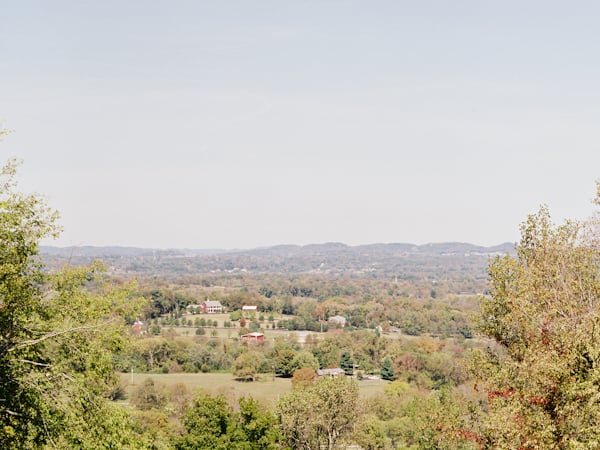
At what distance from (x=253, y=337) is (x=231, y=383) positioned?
2635 centimetres

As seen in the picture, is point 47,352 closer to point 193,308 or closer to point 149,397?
point 149,397

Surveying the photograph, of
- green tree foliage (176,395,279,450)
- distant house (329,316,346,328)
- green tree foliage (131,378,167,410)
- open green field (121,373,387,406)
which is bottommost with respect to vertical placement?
distant house (329,316,346,328)

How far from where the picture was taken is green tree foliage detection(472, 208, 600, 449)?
9.47 metres

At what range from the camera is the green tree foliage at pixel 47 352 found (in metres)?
7.71

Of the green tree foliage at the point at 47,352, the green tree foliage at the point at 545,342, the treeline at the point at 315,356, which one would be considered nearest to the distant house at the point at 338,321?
the treeline at the point at 315,356

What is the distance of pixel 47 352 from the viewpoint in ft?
29.6

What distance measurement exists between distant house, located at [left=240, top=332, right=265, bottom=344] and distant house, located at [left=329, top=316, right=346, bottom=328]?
24817 mm

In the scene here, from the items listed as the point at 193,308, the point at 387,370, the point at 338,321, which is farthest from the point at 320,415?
the point at 193,308

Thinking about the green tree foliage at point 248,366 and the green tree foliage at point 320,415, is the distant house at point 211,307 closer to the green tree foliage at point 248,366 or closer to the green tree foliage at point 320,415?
the green tree foliage at point 248,366

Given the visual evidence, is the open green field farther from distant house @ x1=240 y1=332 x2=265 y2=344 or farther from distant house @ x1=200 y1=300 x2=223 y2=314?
distant house @ x1=200 y1=300 x2=223 y2=314

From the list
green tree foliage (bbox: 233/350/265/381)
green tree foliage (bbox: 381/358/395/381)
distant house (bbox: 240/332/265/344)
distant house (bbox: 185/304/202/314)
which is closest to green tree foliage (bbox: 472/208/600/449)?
green tree foliage (bbox: 233/350/265/381)

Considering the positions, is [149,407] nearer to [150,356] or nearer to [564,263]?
[150,356]

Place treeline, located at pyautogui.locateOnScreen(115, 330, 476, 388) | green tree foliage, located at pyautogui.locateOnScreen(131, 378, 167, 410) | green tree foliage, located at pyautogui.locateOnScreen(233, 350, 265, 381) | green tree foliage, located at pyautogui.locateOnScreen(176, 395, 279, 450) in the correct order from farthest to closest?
treeline, located at pyautogui.locateOnScreen(115, 330, 476, 388) → green tree foliage, located at pyautogui.locateOnScreen(233, 350, 265, 381) → green tree foliage, located at pyautogui.locateOnScreen(131, 378, 167, 410) → green tree foliage, located at pyautogui.locateOnScreen(176, 395, 279, 450)

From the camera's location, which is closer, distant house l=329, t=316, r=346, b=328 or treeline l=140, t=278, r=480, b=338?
treeline l=140, t=278, r=480, b=338
